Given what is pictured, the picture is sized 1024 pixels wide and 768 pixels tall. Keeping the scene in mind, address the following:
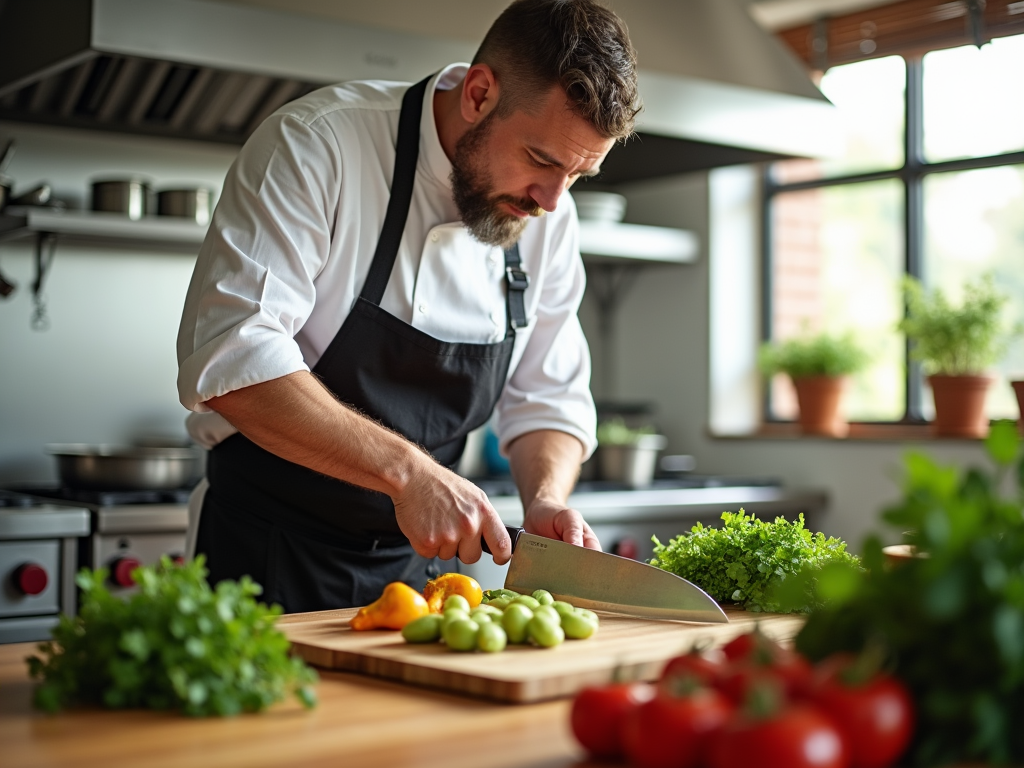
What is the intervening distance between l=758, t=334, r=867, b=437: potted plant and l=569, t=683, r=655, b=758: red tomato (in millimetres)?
2737

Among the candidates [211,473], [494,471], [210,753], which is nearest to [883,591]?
[210,753]

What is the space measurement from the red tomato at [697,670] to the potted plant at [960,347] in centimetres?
244

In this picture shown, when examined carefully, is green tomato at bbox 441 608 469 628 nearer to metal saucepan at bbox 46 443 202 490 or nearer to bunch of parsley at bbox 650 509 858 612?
bunch of parsley at bbox 650 509 858 612

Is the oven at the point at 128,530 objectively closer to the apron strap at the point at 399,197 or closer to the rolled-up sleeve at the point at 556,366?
the rolled-up sleeve at the point at 556,366

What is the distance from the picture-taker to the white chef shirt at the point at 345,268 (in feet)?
5.22

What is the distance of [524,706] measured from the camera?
1.13 meters

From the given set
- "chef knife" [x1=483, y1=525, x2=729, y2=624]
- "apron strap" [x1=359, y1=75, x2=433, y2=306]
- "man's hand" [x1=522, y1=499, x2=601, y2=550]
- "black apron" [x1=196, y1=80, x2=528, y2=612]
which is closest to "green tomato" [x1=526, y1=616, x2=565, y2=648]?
"chef knife" [x1=483, y1=525, x2=729, y2=624]

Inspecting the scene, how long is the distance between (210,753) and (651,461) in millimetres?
2554

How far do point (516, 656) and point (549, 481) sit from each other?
73 centimetres

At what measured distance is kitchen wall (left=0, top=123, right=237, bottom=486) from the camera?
A: 2977 mm

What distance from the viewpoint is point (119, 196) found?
2828 millimetres

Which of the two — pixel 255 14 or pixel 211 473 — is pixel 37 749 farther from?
pixel 255 14

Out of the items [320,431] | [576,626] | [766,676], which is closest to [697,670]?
[766,676]

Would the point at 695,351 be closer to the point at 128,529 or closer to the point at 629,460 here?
the point at 629,460
